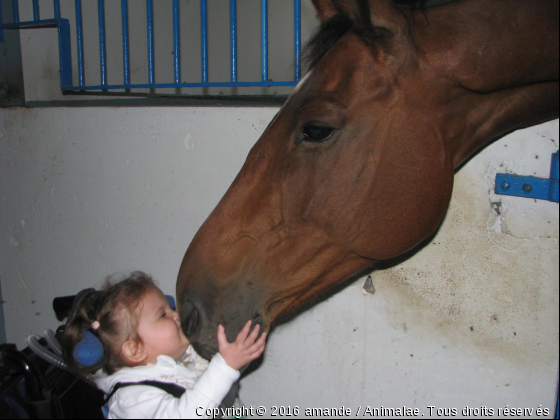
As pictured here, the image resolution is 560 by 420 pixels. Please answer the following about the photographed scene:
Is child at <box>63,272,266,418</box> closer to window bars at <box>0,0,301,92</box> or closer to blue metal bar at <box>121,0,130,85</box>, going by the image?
window bars at <box>0,0,301,92</box>

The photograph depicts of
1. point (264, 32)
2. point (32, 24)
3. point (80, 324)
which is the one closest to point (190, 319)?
point (80, 324)

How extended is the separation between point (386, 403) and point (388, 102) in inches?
47.5

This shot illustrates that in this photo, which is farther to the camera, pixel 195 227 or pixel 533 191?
pixel 195 227

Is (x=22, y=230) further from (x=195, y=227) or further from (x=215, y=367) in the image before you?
(x=215, y=367)

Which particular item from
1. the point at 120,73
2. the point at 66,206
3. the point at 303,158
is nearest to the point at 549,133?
the point at 303,158

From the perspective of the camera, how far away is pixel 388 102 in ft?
3.41

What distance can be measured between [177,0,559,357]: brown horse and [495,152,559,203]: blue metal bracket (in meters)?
0.19

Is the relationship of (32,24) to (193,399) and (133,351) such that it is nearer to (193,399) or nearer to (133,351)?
(133,351)

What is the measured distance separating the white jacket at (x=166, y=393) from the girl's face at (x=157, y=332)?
3 centimetres

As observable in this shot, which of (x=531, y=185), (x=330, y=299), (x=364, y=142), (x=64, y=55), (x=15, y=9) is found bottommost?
(x=330, y=299)

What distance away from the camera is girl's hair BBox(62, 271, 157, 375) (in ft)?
4.05

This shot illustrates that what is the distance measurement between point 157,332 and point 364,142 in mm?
861

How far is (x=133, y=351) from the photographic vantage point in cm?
123

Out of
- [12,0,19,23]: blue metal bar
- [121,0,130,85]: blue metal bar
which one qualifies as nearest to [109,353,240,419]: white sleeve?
[121,0,130,85]: blue metal bar
